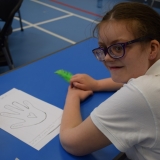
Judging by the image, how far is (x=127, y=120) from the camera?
64cm

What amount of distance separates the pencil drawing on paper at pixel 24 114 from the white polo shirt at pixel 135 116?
0.30m

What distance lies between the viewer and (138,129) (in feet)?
2.10

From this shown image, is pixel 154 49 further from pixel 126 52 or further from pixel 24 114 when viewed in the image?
pixel 24 114

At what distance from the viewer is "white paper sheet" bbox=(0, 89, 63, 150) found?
825mm

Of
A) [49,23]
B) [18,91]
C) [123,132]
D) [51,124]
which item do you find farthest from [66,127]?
[49,23]

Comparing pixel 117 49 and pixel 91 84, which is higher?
pixel 117 49

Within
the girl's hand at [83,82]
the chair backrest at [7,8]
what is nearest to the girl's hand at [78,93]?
the girl's hand at [83,82]

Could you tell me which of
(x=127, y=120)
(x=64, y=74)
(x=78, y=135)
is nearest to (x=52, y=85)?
(x=64, y=74)

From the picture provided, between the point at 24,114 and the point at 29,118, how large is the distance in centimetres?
3

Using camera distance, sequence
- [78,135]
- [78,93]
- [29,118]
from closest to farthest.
→ 1. [78,135]
2. [29,118]
3. [78,93]

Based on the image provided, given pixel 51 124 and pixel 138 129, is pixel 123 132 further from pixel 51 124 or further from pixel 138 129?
pixel 51 124

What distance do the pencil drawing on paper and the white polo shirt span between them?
30 cm

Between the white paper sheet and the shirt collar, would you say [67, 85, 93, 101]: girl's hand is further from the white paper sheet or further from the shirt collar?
the shirt collar

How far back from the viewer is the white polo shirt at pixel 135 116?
0.61 metres
